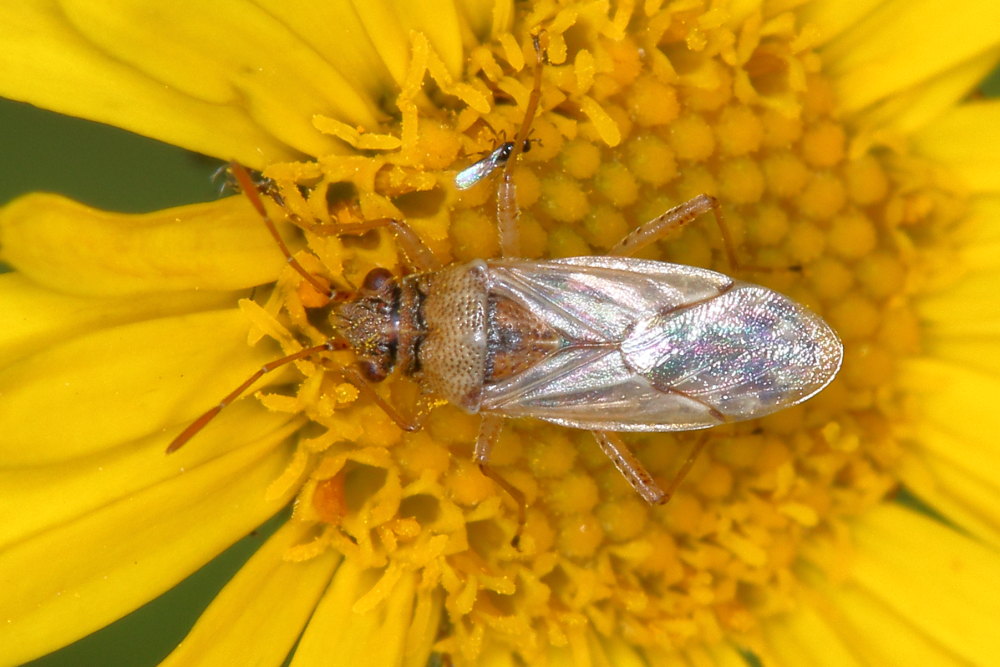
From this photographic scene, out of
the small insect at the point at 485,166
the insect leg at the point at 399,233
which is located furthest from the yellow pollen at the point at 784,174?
the insect leg at the point at 399,233

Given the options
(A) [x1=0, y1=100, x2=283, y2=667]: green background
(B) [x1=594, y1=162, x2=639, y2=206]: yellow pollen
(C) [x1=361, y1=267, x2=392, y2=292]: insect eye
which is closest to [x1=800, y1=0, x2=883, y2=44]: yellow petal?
(B) [x1=594, y1=162, x2=639, y2=206]: yellow pollen

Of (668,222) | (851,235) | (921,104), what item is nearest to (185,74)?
(668,222)

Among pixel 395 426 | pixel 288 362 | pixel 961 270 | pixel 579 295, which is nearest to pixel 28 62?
pixel 288 362

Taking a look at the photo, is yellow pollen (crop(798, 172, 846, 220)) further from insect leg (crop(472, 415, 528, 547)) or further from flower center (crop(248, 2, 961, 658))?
insect leg (crop(472, 415, 528, 547))

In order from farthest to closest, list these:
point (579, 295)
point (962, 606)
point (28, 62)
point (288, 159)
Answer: point (962, 606), point (579, 295), point (288, 159), point (28, 62)

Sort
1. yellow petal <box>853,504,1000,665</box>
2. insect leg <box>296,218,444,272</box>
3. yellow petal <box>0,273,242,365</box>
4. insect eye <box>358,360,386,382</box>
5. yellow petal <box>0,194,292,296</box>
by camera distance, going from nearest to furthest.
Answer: yellow petal <box>0,194,292,296</box>, yellow petal <box>0,273,242,365</box>, insect leg <box>296,218,444,272</box>, insect eye <box>358,360,386,382</box>, yellow petal <box>853,504,1000,665</box>

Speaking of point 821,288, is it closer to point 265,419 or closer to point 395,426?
point 395,426

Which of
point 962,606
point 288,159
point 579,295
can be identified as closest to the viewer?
point 288,159
